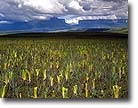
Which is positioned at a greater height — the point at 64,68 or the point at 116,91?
the point at 64,68

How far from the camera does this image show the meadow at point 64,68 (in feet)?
7.18

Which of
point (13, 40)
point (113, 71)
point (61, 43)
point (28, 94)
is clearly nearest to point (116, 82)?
point (113, 71)

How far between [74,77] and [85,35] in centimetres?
28

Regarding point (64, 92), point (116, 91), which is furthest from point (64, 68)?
point (116, 91)

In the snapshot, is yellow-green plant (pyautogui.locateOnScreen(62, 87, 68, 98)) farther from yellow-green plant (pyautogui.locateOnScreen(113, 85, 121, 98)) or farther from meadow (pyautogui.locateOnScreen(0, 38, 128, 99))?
yellow-green plant (pyautogui.locateOnScreen(113, 85, 121, 98))

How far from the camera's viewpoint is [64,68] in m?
2.22

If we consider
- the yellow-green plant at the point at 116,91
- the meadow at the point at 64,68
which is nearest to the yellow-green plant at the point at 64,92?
the meadow at the point at 64,68

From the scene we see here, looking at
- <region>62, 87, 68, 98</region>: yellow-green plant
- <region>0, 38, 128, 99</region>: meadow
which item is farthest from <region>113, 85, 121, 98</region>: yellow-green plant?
<region>62, 87, 68, 98</region>: yellow-green plant

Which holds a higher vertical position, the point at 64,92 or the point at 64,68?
the point at 64,68

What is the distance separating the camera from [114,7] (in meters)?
2.20

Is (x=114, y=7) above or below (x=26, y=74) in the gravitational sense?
above

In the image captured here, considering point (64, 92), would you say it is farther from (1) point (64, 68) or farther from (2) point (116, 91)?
(2) point (116, 91)

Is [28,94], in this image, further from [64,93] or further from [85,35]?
[85,35]

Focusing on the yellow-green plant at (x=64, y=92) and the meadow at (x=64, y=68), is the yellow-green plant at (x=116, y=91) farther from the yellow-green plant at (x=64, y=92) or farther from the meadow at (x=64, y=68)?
the yellow-green plant at (x=64, y=92)
